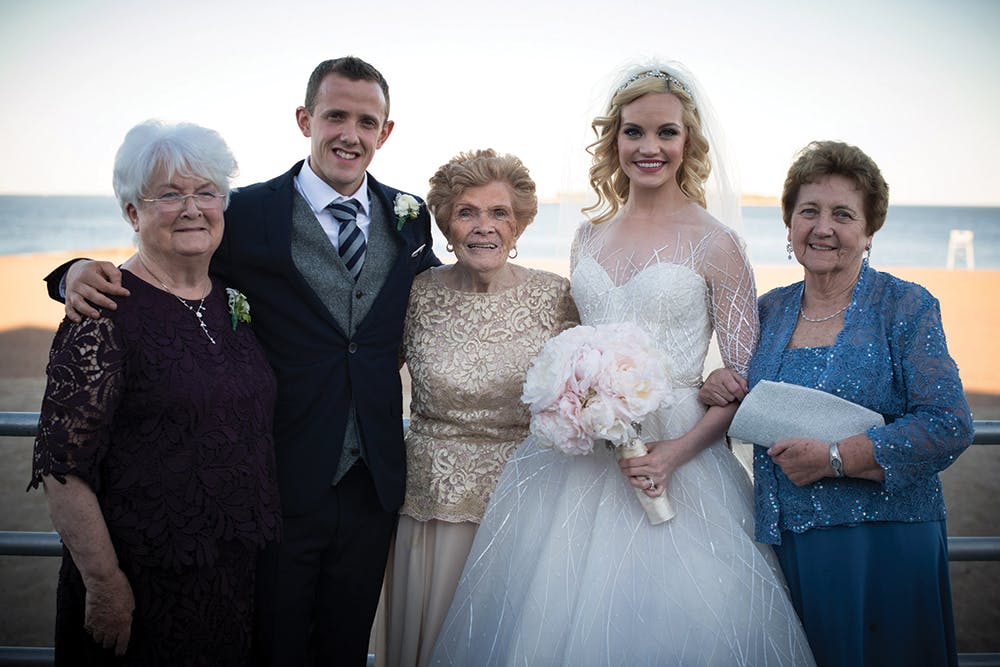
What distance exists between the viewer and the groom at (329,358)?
304 cm

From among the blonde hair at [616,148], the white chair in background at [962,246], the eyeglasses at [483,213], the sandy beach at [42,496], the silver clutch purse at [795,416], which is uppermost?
the white chair in background at [962,246]

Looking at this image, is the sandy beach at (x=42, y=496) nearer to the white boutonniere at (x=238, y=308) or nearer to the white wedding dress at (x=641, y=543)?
the white wedding dress at (x=641, y=543)

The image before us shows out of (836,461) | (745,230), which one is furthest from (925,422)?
(745,230)

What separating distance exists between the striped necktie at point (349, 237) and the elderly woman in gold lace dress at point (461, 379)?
1.11 ft

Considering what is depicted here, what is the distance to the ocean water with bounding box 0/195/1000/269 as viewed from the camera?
3656 cm

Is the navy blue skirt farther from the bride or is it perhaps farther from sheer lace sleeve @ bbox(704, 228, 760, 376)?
sheer lace sleeve @ bbox(704, 228, 760, 376)

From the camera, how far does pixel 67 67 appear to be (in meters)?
52.2

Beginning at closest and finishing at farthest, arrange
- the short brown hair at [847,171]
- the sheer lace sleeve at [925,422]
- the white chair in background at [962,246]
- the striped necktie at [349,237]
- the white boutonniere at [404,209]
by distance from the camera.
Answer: the sheer lace sleeve at [925,422] < the short brown hair at [847,171] < the striped necktie at [349,237] < the white boutonniere at [404,209] < the white chair in background at [962,246]

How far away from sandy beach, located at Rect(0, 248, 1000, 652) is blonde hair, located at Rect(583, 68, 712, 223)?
3.93 metres

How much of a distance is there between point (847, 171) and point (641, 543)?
160 centimetres

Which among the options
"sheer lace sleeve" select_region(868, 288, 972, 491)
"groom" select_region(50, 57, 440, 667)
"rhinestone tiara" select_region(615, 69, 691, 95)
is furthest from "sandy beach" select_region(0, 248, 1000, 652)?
"rhinestone tiara" select_region(615, 69, 691, 95)

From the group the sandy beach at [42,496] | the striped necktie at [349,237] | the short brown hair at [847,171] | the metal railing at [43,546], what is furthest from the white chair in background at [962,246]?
the striped necktie at [349,237]

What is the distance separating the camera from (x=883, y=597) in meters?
2.67

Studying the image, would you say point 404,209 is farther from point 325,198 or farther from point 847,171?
point 847,171
